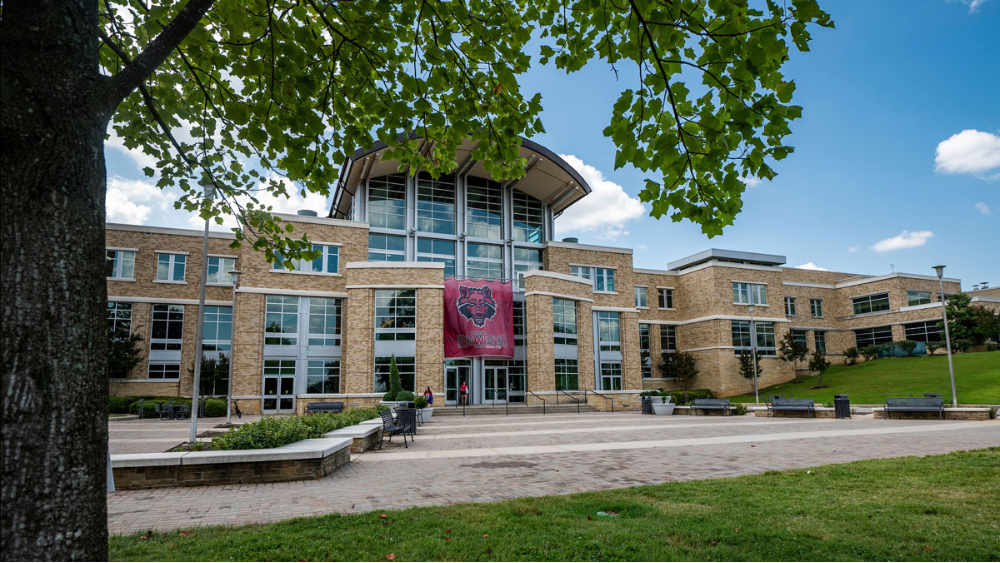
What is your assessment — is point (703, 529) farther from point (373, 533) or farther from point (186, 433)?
point (186, 433)

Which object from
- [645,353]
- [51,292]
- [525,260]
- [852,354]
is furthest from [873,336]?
[51,292]

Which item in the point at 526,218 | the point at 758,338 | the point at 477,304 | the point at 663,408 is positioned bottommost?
the point at 663,408

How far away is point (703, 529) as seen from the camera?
213 inches

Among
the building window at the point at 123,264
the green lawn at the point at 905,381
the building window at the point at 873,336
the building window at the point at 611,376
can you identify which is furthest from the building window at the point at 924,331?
the building window at the point at 123,264

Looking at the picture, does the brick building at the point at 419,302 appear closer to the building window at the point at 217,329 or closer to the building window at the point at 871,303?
the building window at the point at 217,329

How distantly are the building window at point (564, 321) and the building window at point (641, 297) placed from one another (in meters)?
12.7

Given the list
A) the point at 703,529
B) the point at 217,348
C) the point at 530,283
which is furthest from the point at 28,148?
the point at 217,348

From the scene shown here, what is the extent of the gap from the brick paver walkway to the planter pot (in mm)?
11253

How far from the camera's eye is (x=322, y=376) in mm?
33312

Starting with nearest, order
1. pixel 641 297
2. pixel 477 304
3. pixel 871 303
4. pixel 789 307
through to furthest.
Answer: pixel 477 304 < pixel 641 297 < pixel 789 307 < pixel 871 303

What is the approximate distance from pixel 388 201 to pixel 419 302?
29.2 ft

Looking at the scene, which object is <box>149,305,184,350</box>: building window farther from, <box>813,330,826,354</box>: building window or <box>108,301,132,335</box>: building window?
<box>813,330,826,354</box>: building window

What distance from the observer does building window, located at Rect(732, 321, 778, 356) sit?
4516 centimetres

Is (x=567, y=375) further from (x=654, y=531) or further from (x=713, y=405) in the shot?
(x=654, y=531)
